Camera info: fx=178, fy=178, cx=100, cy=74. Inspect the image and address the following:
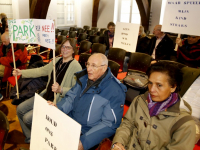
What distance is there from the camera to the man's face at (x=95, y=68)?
66.8 inches

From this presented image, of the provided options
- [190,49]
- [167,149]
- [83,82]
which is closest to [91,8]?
[190,49]

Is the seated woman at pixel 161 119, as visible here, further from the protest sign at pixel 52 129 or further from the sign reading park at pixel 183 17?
the sign reading park at pixel 183 17

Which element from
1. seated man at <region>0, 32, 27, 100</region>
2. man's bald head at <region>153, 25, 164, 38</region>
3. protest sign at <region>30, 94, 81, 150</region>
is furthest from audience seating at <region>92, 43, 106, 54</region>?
protest sign at <region>30, 94, 81, 150</region>

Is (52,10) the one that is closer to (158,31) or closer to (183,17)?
(158,31)

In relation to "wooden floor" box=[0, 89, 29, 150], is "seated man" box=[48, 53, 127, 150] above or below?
above

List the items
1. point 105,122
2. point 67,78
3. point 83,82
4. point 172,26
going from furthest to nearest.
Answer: point 172,26
point 67,78
point 83,82
point 105,122

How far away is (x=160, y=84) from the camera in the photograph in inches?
50.5

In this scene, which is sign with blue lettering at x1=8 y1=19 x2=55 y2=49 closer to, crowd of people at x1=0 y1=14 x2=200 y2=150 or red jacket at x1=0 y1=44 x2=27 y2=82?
crowd of people at x1=0 y1=14 x2=200 y2=150

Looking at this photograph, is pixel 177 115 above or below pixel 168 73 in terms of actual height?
below

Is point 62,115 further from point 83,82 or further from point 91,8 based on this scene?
point 91,8

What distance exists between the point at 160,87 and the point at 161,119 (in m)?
0.23

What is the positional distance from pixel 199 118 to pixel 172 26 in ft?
4.54

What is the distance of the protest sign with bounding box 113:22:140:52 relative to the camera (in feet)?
12.2

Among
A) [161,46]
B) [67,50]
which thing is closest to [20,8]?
Answer: [161,46]
